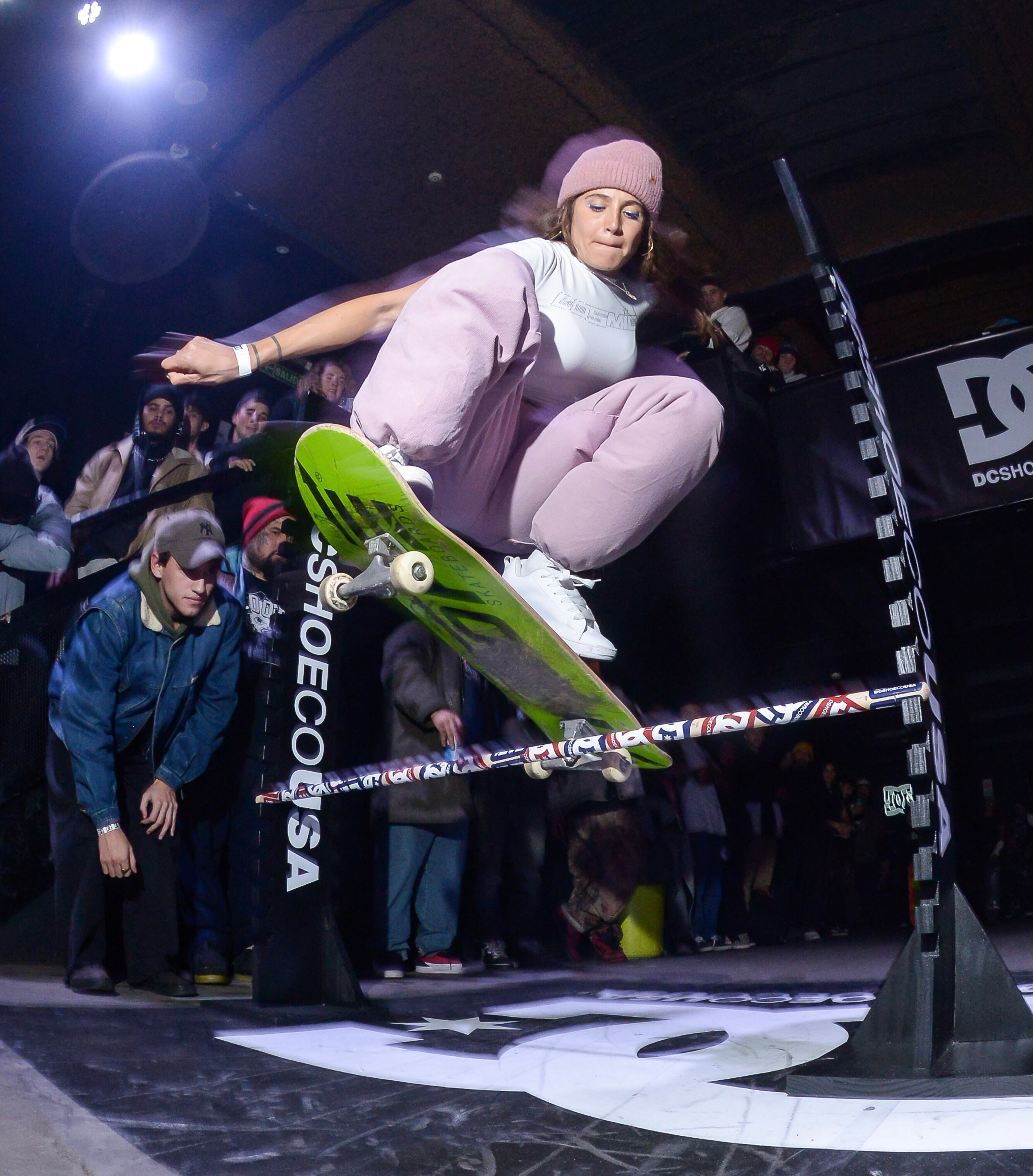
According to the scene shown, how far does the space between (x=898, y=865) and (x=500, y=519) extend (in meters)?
6.17

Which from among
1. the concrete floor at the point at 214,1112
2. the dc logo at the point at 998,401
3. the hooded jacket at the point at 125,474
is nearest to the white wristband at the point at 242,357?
the concrete floor at the point at 214,1112

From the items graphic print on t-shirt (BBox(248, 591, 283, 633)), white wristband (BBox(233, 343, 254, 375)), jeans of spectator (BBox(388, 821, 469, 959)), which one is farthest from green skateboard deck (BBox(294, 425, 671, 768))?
graphic print on t-shirt (BBox(248, 591, 283, 633))

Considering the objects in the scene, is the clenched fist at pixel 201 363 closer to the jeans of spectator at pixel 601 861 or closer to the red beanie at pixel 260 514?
the red beanie at pixel 260 514

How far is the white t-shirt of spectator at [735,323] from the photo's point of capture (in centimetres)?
495

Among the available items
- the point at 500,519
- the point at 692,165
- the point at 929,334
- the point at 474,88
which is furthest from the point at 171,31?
the point at 929,334

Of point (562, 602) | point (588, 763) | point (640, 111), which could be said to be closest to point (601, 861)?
point (588, 763)

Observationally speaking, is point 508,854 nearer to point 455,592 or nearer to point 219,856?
point 219,856

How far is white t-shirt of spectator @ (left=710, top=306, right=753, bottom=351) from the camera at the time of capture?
4949 mm

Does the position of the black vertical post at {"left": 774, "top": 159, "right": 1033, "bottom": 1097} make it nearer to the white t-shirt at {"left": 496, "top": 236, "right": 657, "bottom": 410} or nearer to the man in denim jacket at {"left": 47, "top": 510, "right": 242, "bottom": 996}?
the white t-shirt at {"left": 496, "top": 236, "right": 657, "bottom": 410}

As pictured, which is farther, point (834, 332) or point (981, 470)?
point (981, 470)

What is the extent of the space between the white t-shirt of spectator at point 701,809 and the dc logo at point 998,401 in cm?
199

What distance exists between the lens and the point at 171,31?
3.88 m

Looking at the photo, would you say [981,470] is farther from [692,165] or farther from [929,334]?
[929,334]

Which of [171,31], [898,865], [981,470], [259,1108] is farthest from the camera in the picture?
[898,865]
